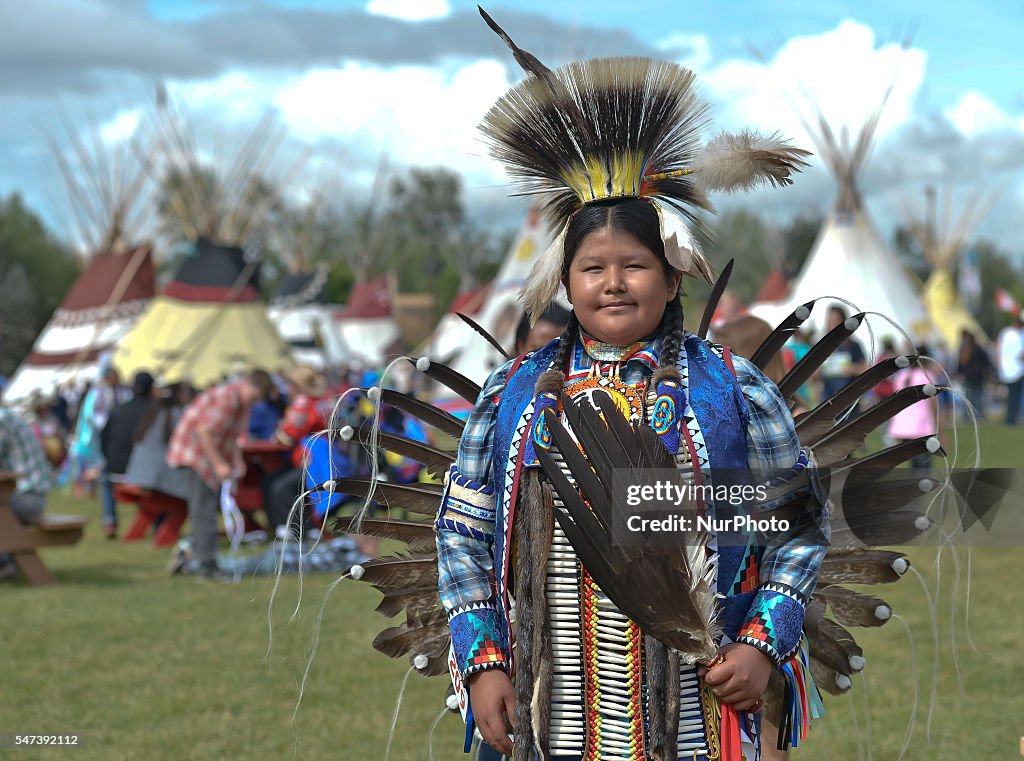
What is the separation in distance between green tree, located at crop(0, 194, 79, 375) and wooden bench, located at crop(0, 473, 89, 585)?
119 ft

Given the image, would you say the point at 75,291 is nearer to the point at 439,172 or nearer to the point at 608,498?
the point at 608,498

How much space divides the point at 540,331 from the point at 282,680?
2424mm

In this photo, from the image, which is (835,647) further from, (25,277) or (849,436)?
(25,277)

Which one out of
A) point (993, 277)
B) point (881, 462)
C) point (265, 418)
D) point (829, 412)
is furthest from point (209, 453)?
point (993, 277)

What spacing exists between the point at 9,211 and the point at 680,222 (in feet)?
210

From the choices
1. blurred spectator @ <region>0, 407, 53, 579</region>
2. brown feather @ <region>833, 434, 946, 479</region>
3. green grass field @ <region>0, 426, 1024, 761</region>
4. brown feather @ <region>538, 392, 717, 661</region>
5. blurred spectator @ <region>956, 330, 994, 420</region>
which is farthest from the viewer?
blurred spectator @ <region>956, 330, 994, 420</region>

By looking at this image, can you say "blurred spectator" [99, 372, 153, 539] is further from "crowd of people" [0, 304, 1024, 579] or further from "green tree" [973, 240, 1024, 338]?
"green tree" [973, 240, 1024, 338]

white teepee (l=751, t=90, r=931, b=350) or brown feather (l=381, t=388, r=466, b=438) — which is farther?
white teepee (l=751, t=90, r=931, b=350)

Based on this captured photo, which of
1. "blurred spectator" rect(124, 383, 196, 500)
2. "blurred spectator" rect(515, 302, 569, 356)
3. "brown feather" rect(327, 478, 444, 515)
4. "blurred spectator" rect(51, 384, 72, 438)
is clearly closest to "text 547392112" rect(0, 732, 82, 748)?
"blurred spectator" rect(515, 302, 569, 356)

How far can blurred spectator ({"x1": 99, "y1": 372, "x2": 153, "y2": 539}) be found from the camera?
35.5 ft

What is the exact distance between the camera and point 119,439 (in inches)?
427

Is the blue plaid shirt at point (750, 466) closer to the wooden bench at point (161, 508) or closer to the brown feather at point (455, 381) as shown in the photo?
the brown feather at point (455, 381)

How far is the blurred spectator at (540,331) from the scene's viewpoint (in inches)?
165

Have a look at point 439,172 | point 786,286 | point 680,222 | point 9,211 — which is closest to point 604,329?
point 680,222
